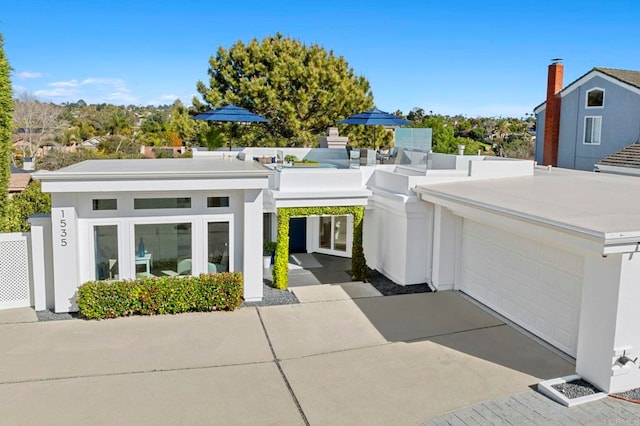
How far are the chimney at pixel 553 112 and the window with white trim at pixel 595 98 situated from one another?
2140mm

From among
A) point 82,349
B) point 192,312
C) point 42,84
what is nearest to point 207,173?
point 192,312

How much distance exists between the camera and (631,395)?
8.26 metres

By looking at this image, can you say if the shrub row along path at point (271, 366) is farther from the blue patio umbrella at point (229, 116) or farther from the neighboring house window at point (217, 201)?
the blue patio umbrella at point (229, 116)

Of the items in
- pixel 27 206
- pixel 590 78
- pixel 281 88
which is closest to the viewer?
pixel 27 206

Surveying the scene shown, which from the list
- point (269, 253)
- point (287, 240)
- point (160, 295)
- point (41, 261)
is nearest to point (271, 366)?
point (160, 295)

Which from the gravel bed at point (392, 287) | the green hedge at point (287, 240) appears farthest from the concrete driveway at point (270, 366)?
the green hedge at point (287, 240)

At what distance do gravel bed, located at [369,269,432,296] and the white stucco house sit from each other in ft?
0.66

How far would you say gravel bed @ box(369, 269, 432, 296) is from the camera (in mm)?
14195

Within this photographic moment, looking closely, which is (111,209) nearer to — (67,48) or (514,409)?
(514,409)

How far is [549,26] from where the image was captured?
31.9 meters

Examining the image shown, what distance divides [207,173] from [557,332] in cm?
836

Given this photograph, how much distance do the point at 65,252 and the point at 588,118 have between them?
2668 centimetres

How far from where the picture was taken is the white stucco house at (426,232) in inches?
334

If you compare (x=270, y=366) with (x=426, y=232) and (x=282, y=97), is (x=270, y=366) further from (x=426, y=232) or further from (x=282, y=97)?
(x=282, y=97)
